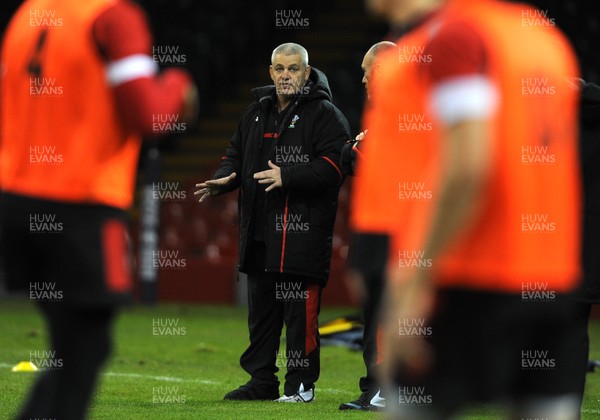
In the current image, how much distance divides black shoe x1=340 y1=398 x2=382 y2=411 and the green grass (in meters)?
0.06

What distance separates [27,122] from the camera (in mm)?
3488

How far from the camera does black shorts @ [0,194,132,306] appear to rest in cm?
332

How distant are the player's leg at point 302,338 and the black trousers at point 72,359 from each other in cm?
360

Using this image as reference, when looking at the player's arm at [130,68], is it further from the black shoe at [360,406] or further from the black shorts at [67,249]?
the black shoe at [360,406]

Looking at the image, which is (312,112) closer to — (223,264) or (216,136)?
(223,264)

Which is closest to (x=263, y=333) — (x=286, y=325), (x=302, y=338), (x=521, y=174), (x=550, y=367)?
(x=286, y=325)

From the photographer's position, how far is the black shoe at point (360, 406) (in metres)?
6.62

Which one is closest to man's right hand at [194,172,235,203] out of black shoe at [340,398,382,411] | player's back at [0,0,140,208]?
black shoe at [340,398,382,411]

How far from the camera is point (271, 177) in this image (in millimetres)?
6832

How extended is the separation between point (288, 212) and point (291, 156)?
30 centimetres

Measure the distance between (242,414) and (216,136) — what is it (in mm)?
12856

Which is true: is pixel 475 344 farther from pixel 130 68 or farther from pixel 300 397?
pixel 300 397

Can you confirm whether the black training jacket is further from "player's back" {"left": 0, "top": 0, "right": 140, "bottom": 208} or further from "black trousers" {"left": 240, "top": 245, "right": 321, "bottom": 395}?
"player's back" {"left": 0, "top": 0, "right": 140, "bottom": 208}

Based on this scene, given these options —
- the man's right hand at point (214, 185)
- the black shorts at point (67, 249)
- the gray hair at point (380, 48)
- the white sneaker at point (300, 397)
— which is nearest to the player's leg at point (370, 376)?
the white sneaker at point (300, 397)
